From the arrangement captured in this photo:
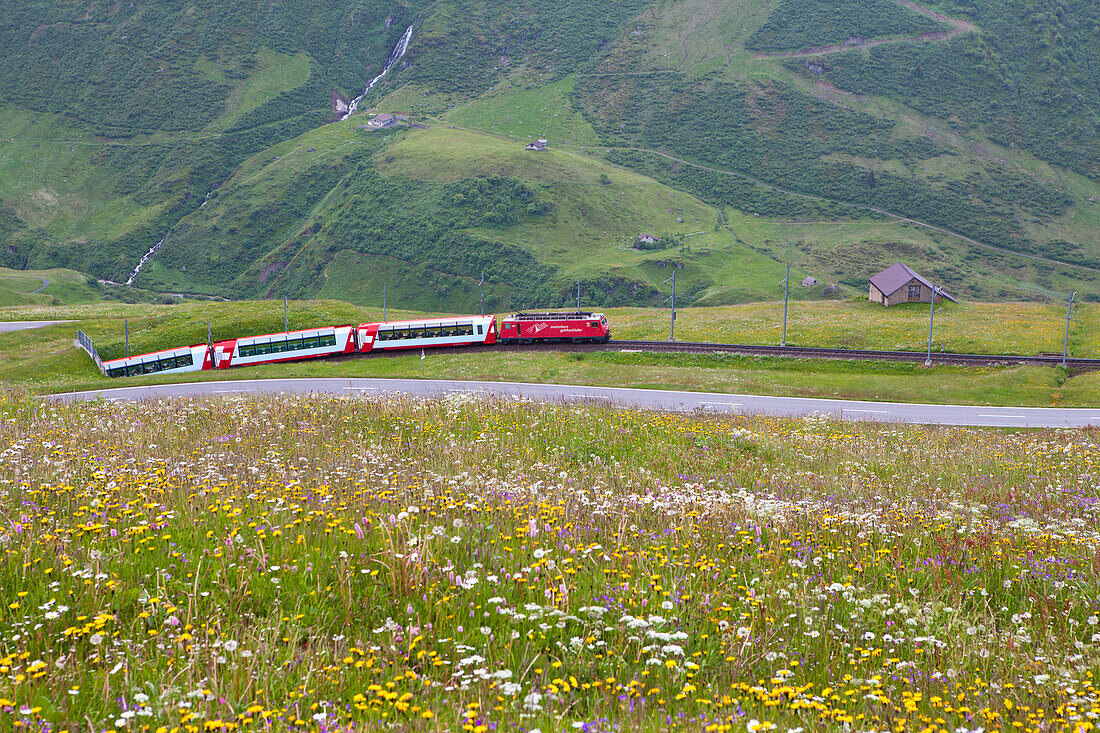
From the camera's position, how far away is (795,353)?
5722 centimetres

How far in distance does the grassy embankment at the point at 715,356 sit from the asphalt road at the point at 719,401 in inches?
110

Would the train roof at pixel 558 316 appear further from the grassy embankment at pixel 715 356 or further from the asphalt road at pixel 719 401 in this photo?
the asphalt road at pixel 719 401

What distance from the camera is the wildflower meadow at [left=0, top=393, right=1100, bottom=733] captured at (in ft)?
13.3

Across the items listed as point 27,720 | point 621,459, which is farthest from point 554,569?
point 621,459

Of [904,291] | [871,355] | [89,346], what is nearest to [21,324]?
[89,346]

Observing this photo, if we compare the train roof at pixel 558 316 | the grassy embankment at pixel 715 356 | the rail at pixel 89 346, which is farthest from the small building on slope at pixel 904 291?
the rail at pixel 89 346

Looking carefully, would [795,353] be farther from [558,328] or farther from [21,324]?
[21,324]

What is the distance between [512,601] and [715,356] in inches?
2080

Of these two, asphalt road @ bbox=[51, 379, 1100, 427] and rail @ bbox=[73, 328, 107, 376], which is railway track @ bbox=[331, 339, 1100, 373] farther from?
rail @ bbox=[73, 328, 107, 376]

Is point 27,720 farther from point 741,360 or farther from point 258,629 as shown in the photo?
point 741,360

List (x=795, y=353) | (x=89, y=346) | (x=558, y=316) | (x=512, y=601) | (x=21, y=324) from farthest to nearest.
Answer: (x=21, y=324) < (x=558, y=316) < (x=89, y=346) < (x=795, y=353) < (x=512, y=601)

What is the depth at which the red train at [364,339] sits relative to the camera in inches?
2223

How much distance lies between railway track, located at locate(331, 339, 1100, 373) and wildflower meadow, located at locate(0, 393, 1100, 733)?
48.8 metres

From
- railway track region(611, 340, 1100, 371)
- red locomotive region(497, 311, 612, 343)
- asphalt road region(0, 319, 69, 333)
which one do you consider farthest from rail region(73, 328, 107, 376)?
railway track region(611, 340, 1100, 371)
